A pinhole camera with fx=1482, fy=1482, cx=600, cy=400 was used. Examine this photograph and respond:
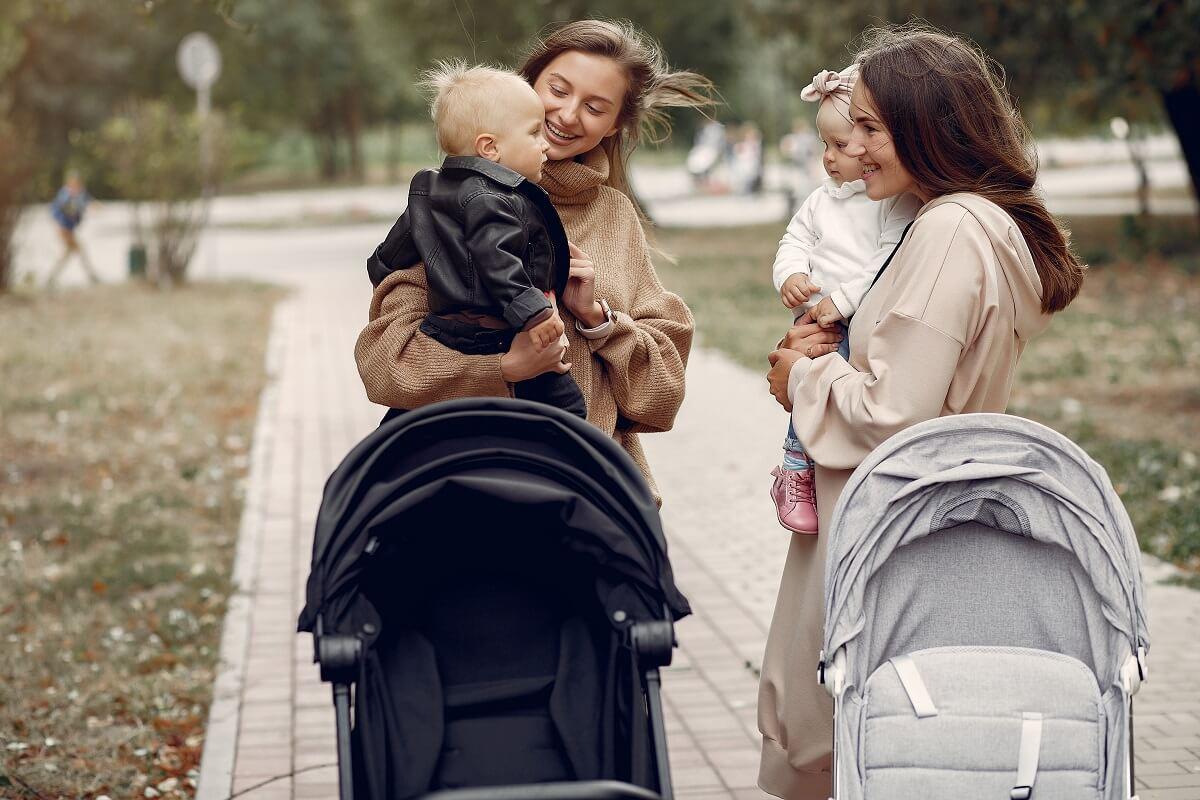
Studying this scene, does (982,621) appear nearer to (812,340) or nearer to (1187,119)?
(812,340)

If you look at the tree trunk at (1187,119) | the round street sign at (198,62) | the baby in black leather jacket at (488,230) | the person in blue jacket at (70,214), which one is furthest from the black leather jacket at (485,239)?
the person in blue jacket at (70,214)

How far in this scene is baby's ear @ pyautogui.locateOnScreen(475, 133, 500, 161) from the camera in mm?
3070

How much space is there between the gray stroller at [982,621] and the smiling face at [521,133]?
0.94m

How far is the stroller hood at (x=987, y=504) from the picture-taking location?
9.18 ft

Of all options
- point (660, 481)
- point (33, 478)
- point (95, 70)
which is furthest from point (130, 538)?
point (95, 70)

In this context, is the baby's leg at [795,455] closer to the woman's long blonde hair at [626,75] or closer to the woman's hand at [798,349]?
the woman's hand at [798,349]

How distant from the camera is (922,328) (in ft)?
9.70

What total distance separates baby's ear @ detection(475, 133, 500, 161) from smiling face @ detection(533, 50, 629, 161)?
0.96ft

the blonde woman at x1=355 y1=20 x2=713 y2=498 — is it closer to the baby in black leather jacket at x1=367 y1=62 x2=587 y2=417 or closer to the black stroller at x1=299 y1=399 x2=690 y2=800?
the baby in black leather jacket at x1=367 y1=62 x2=587 y2=417

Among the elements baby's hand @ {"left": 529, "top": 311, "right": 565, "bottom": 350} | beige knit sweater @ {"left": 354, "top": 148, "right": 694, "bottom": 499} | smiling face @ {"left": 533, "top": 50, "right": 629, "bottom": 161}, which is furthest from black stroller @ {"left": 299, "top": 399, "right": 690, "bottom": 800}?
smiling face @ {"left": 533, "top": 50, "right": 629, "bottom": 161}

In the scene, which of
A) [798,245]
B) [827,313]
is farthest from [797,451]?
[798,245]

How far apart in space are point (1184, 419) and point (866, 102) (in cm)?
823

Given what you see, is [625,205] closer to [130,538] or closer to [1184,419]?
[130,538]

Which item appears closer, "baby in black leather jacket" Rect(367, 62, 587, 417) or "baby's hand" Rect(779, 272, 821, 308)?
"baby in black leather jacket" Rect(367, 62, 587, 417)
